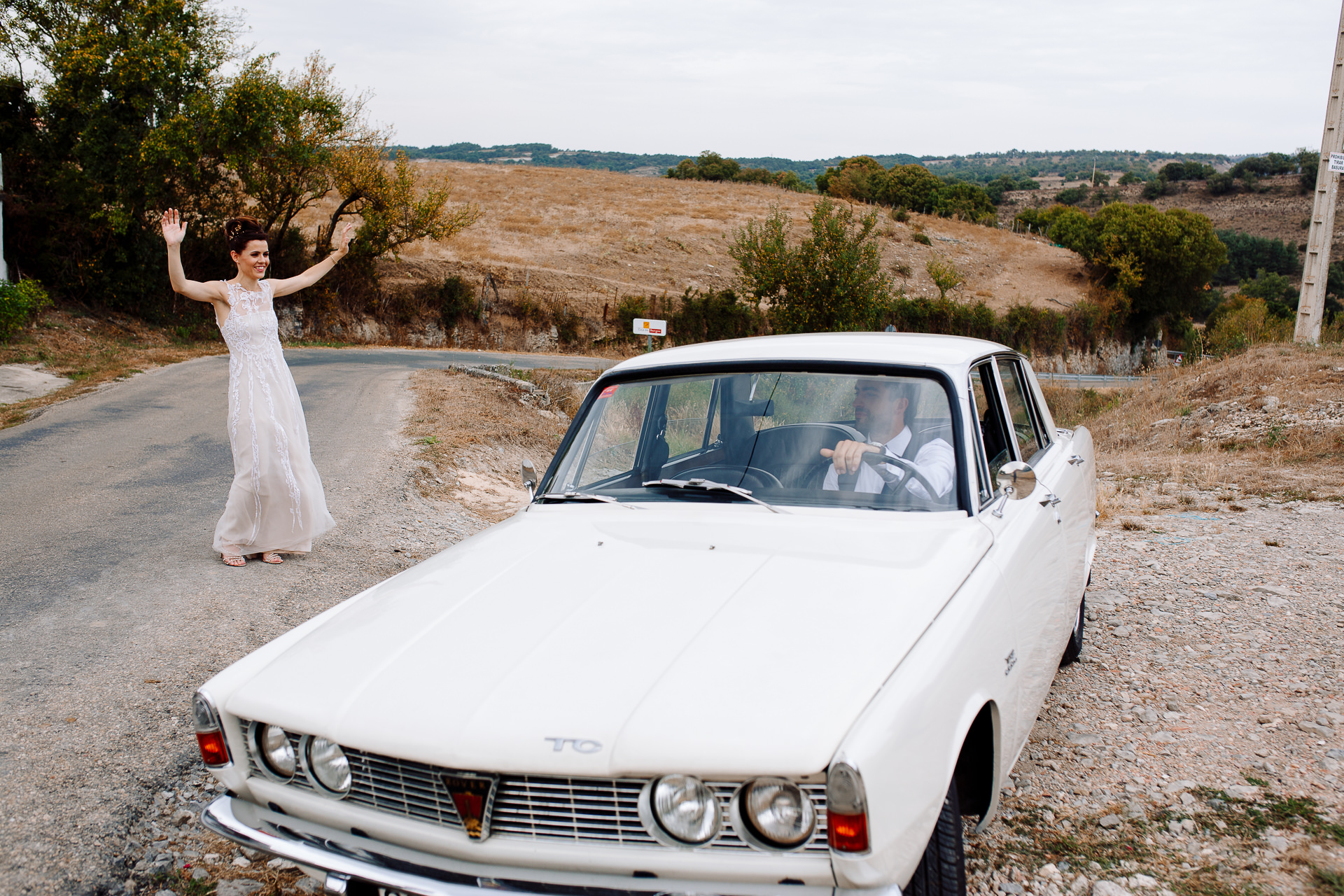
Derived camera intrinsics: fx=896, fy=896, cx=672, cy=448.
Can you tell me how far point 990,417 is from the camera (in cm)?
375

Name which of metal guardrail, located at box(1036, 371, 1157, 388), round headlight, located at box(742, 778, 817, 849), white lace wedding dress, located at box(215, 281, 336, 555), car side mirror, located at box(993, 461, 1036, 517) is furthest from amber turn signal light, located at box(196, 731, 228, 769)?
metal guardrail, located at box(1036, 371, 1157, 388)

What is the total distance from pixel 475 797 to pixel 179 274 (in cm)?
450

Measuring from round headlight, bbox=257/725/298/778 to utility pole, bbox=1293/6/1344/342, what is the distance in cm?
1951

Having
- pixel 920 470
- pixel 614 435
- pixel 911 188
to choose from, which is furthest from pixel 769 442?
pixel 911 188

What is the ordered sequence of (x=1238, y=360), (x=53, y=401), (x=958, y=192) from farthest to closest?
(x=958, y=192) < (x=1238, y=360) < (x=53, y=401)

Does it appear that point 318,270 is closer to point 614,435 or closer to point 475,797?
point 614,435

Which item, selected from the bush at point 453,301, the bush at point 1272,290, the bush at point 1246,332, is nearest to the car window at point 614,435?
the bush at point 1246,332

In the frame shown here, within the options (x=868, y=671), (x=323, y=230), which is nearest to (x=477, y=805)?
(x=868, y=671)

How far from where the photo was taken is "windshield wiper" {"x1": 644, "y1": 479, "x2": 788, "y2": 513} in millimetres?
Result: 3025

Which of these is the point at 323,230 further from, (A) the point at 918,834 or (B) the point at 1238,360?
(A) the point at 918,834

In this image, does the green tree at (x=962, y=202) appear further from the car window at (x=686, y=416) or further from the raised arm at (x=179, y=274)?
the car window at (x=686, y=416)

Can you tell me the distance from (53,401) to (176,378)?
296 centimetres

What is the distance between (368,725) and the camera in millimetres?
2041

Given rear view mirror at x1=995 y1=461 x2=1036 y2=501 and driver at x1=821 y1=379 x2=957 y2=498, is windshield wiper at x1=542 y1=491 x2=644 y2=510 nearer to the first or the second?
driver at x1=821 y1=379 x2=957 y2=498
